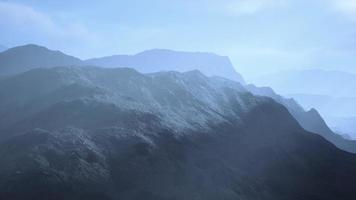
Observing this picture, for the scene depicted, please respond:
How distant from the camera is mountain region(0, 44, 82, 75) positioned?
16912cm

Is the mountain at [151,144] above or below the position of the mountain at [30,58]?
below

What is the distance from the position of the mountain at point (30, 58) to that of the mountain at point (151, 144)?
71.1 meters

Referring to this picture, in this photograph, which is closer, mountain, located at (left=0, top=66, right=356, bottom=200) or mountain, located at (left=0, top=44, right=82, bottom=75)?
mountain, located at (left=0, top=66, right=356, bottom=200)

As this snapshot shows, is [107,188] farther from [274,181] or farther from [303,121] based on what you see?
[303,121]

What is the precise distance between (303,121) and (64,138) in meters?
150

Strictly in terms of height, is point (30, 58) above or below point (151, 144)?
above

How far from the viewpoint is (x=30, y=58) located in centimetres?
17988

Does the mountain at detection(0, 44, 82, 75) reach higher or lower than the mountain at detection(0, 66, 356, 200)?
higher

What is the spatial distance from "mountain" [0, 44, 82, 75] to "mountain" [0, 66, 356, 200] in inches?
2800

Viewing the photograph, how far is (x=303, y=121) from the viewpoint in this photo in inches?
7372

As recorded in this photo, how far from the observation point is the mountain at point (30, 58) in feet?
555

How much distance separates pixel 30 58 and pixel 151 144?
134570mm

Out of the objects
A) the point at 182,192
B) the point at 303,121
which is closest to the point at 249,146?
the point at 182,192

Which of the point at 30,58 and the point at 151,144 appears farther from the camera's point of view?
the point at 30,58
